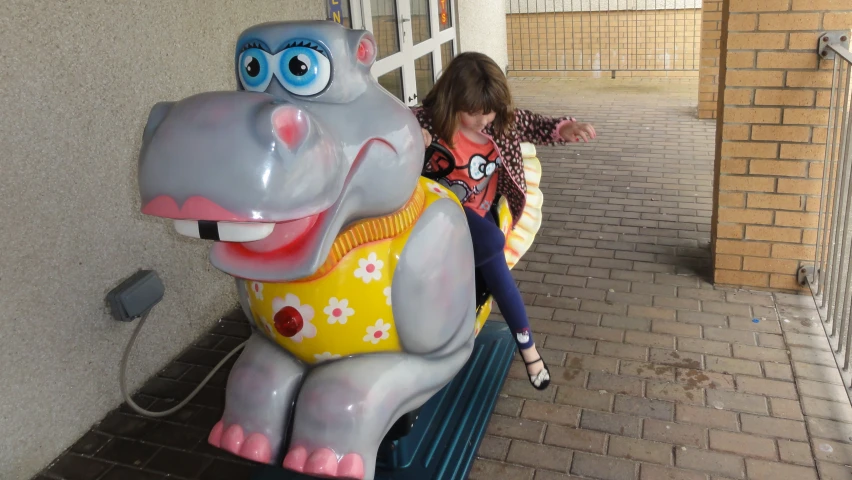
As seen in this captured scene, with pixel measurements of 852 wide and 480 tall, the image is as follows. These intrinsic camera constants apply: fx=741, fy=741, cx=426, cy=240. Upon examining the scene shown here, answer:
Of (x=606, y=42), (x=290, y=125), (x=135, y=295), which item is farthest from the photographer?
(x=606, y=42)

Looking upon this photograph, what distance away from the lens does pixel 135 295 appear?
9.95ft

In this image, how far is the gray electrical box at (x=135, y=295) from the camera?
2984mm

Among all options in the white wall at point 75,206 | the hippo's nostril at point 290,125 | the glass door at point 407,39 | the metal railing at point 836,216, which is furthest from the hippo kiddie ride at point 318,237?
the glass door at point 407,39

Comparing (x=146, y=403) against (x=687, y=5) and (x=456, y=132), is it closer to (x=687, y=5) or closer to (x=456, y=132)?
(x=456, y=132)

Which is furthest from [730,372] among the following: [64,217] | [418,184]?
[64,217]

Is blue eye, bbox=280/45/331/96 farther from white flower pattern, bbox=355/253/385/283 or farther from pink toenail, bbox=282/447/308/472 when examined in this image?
pink toenail, bbox=282/447/308/472

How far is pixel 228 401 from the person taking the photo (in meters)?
2.10

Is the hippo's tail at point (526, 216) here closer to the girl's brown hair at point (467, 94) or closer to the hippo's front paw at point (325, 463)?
the girl's brown hair at point (467, 94)

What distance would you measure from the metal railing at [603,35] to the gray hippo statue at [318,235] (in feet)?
30.3

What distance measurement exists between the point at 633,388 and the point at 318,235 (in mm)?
1828

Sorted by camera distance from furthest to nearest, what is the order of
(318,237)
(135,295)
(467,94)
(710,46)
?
(710,46) → (135,295) → (467,94) → (318,237)

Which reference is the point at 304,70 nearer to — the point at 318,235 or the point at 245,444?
the point at 318,235

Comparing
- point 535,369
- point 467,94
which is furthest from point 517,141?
point 535,369

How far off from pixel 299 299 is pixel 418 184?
486 mm
